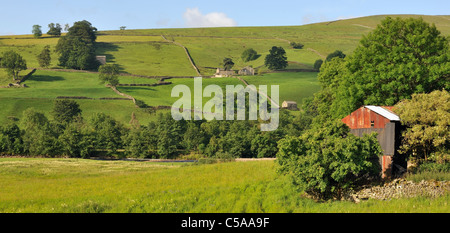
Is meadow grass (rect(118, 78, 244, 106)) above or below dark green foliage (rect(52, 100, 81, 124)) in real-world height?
above

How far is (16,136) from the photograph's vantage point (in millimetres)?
75562

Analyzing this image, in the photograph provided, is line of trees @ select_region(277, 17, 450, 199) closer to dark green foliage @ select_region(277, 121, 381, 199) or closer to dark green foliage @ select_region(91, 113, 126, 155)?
dark green foliage @ select_region(277, 121, 381, 199)

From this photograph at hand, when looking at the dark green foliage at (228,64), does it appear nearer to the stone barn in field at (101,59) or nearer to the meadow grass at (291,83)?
the meadow grass at (291,83)

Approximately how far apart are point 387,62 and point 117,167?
3456 cm

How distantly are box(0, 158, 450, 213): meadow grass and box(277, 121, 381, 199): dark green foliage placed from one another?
136 centimetres

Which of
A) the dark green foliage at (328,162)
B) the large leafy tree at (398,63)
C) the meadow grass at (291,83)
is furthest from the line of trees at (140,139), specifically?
the dark green foliage at (328,162)

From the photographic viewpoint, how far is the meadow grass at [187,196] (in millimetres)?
23062

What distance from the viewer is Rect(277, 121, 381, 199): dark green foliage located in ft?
82.9

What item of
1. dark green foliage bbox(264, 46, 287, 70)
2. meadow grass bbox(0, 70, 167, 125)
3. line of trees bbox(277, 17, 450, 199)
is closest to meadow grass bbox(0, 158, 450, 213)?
line of trees bbox(277, 17, 450, 199)

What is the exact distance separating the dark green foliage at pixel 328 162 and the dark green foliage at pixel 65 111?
2858 inches

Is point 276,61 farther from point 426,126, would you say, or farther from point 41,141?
point 426,126

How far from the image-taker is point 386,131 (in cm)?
2922

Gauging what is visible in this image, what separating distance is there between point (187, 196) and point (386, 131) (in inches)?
578

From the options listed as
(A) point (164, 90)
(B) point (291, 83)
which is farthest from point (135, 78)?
(B) point (291, 83)
